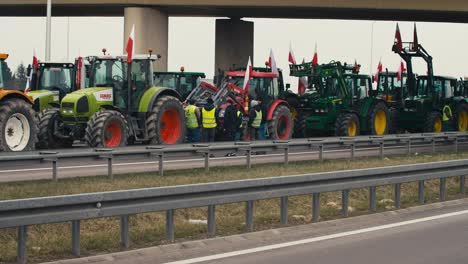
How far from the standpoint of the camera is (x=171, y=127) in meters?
25.7

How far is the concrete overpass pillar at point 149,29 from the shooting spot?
49531 millimetres

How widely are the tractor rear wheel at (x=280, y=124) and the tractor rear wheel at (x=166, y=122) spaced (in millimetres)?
4571

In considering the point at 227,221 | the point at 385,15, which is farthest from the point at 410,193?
the point at 385,15

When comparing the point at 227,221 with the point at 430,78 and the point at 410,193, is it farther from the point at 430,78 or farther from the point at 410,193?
the point at 430,78

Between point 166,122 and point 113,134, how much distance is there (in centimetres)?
269

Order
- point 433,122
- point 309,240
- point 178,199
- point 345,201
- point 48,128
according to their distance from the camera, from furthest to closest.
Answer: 1. point 433,122
2. point 48,128
3. point 345,201
4. point 309,240
5. point 178,199

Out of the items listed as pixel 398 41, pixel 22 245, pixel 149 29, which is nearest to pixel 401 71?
pixel 398 41

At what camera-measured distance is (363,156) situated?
2575cm

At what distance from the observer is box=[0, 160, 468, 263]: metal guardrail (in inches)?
353

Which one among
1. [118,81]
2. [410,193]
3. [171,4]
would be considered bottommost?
[410,193]

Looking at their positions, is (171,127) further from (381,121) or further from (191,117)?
(381,121)

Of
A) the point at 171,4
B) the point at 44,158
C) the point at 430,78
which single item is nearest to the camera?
the point at 44,158

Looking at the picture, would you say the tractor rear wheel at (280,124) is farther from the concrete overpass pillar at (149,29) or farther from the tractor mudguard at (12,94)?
the concrete overpass pillar at (149,29)

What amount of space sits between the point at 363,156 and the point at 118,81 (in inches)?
289
